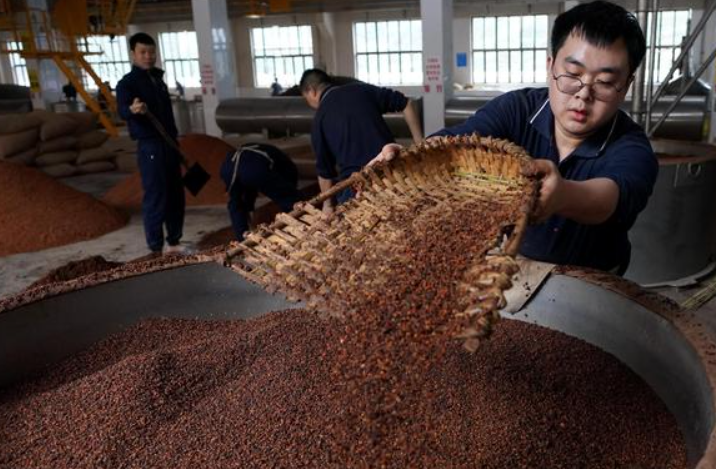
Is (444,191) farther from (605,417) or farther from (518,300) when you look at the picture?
(605,417)

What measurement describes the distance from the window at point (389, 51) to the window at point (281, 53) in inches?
49.0

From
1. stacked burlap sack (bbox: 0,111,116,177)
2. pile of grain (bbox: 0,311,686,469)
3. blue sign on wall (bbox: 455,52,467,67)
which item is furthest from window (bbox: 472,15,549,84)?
pile of grain (bbox: 0,311,686,469)

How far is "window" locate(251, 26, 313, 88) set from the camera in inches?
576

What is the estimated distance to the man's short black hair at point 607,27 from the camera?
113cm

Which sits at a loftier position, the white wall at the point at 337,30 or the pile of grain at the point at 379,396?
the white wall at the point at 337,30

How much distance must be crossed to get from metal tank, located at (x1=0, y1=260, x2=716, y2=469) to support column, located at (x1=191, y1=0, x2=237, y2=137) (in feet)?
17.5

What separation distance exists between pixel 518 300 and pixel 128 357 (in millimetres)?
883

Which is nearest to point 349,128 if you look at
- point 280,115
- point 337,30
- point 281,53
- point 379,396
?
point 379,396

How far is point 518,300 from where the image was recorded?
→ 142 centimetres

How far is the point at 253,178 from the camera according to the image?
10.3 feet

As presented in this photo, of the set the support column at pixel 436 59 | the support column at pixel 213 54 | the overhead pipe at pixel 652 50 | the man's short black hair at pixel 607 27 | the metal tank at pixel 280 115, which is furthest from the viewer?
the support column at pixel 213 54

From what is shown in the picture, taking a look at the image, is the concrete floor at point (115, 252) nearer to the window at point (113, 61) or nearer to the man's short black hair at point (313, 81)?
the man's short black hair at point (313, 81)

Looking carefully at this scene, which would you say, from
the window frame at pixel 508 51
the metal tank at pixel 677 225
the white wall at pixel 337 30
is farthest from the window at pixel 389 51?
the metal tank at pixel 677 225

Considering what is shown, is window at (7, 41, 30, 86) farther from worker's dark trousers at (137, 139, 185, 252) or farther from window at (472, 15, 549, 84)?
worker's dark trousers at (137, 139, 185, 252)
